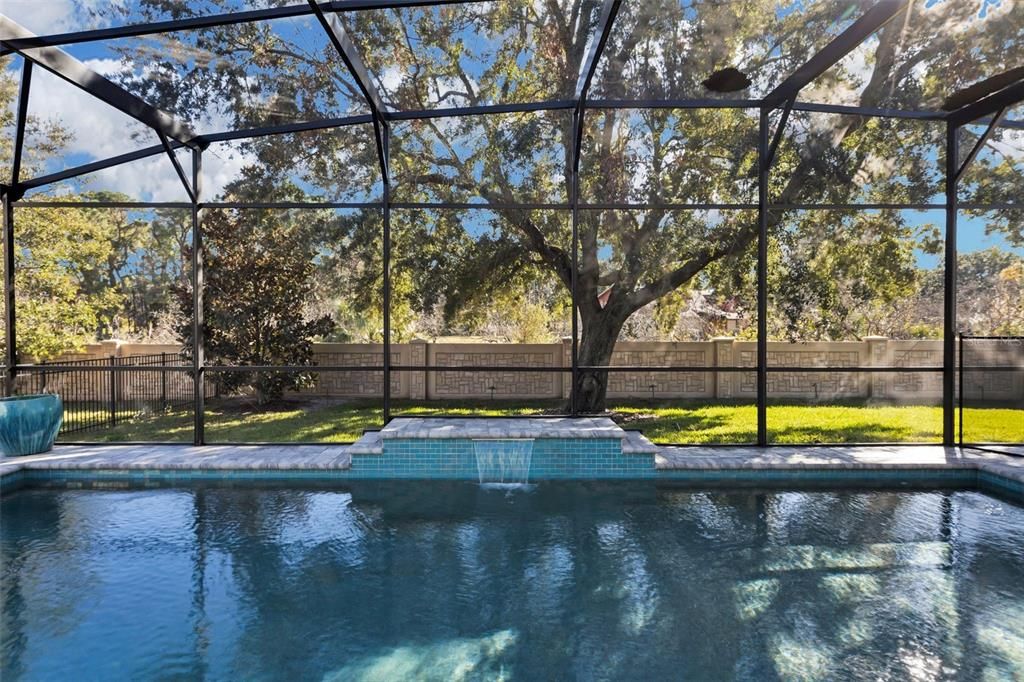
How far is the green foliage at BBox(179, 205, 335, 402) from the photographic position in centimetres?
948

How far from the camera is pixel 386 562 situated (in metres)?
3.73

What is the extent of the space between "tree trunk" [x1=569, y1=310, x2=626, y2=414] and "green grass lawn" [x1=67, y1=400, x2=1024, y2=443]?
575 millimetres

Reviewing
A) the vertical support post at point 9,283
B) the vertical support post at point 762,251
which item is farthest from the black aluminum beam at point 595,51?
the vertical support post at point 9,283

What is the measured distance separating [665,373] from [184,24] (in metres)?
8.21

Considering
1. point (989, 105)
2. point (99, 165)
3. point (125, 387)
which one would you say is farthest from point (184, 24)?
point (125, 387)

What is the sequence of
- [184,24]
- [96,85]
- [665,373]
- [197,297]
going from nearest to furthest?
[184,24] → [96,85] → [197,297] → [665,373]

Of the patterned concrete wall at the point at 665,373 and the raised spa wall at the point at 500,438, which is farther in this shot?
the patterned concrete wall at the point at 665,373

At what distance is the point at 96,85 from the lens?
15.8 feet

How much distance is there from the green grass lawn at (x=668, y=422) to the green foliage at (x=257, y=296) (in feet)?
2.66

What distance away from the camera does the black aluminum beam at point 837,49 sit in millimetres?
3974

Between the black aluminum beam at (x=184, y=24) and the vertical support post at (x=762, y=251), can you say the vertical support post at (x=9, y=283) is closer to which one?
the black aluminum beam at (x=184, y=24)

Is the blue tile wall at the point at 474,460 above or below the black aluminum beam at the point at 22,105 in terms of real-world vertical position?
below

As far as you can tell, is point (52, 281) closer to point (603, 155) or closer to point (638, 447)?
point (603, 155)

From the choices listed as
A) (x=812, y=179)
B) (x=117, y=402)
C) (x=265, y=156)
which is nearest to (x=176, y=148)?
(x=265, y=156)
